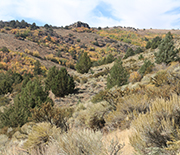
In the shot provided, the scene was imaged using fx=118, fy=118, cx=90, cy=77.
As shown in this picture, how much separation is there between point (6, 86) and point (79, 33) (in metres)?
77.9

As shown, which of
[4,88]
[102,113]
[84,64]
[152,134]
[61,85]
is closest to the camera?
[152,134]

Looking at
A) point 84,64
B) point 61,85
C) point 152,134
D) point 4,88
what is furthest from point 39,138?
point 4,88

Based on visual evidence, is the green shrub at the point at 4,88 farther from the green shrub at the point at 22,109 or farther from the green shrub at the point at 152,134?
the green shrub at the point at 152,134

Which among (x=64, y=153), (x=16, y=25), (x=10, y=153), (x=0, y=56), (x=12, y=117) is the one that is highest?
(x=16, y=25)

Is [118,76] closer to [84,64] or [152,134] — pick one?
[152,134]

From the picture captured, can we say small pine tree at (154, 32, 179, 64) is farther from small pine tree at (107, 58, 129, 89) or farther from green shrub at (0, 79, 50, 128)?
green shrub at (0, 79, 50, 128)

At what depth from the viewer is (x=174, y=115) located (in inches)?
84.9

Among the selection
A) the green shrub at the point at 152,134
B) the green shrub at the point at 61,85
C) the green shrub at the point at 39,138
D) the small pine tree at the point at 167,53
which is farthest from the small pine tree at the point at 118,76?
the green shrub at the point at 152,134

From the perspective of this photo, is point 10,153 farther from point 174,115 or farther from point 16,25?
point 16,25

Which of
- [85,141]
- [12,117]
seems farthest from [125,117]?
[12,117]

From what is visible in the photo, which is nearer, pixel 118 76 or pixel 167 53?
pixel 118 76

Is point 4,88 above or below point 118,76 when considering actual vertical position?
below

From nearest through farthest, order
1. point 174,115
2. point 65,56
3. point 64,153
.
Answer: point 64,153
point 174,115
point 65,56

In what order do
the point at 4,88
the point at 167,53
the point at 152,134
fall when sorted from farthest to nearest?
the point at 4,88
the point at 167,53
the point at 152,134
